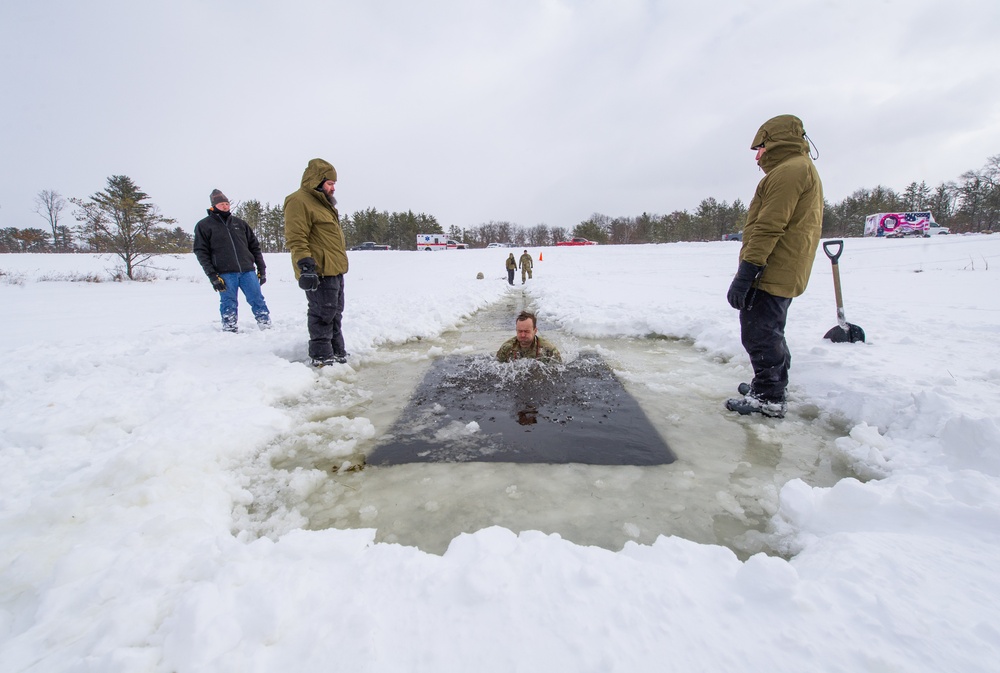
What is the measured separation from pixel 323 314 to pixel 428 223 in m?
72.0

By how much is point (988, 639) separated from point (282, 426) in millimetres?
3747

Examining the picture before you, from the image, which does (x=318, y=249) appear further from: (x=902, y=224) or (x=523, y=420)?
(x=902, y=224)

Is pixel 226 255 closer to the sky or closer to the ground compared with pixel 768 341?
closer to the sky

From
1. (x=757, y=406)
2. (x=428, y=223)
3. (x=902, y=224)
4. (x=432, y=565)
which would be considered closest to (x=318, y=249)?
(x=432, y=565)

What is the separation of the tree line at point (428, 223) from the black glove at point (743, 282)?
54.5ft

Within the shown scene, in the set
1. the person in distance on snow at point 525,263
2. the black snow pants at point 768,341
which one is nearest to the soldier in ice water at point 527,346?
the black snow pants at point 768,341

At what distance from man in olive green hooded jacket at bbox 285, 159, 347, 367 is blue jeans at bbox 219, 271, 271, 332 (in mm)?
2304

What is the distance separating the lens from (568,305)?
34.0ft

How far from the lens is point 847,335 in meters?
4.86

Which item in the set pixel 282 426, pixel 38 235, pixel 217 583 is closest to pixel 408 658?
pixel 217 583

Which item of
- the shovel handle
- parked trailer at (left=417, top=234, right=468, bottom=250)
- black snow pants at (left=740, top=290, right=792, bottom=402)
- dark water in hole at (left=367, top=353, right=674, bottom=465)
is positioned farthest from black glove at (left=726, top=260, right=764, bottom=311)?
parked trailer at (left=417, top=234, right=468, bottom=250)

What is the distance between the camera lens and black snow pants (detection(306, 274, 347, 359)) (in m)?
4.68

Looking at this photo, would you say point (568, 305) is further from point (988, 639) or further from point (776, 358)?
point (988, 639)

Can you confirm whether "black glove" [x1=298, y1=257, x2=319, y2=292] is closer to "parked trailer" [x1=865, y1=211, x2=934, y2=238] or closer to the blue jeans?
the blue jeans
